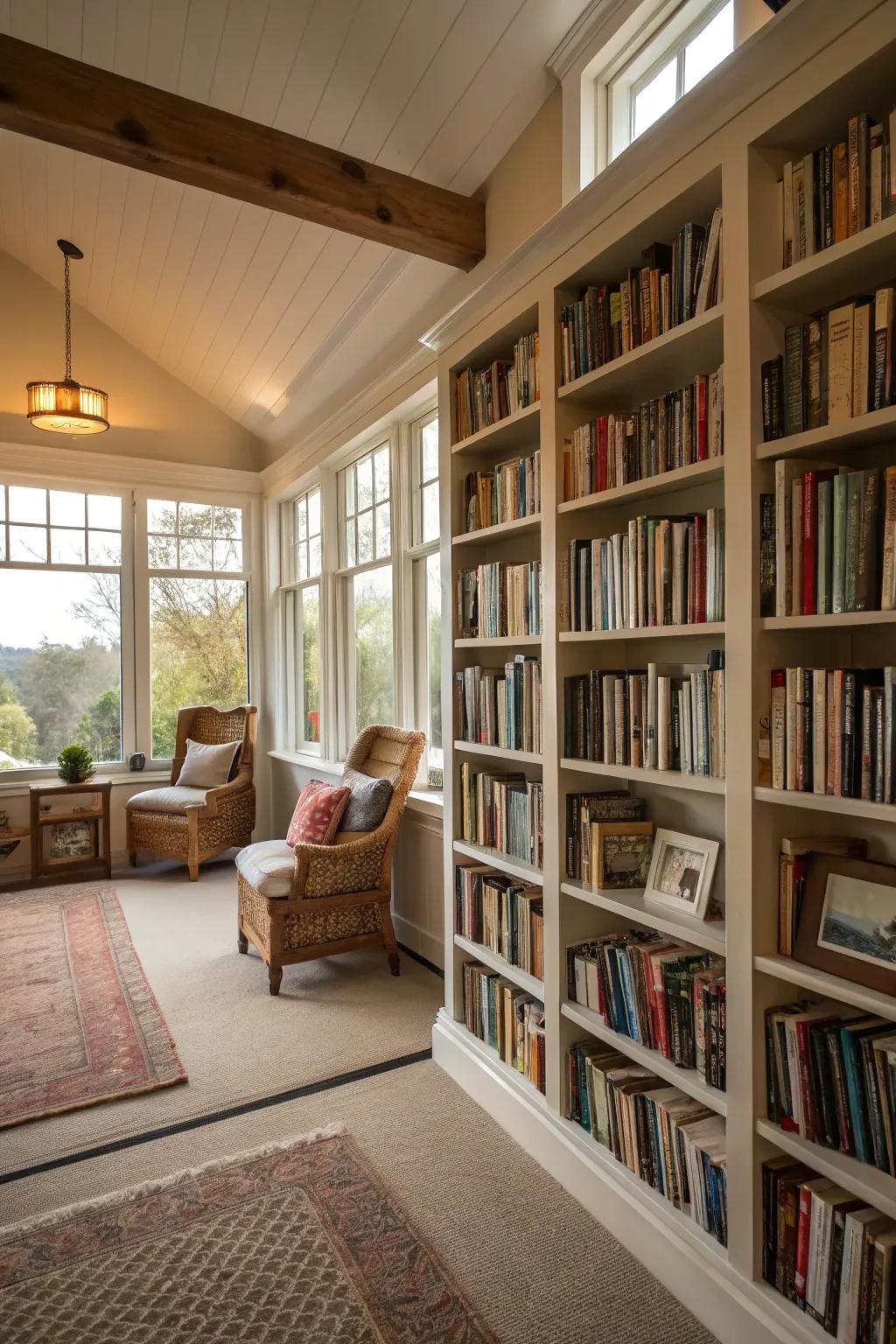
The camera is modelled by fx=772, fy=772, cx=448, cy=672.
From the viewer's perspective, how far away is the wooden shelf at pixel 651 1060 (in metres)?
1.54

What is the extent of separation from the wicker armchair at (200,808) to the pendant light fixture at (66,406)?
6.44 ft

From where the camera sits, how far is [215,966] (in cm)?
344

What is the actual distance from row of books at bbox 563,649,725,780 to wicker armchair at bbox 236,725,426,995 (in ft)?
4.68

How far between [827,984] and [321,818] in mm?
2281

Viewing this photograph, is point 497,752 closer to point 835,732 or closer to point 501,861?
point 501,861

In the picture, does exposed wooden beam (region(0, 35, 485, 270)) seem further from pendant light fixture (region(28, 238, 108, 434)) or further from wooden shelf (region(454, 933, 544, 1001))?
wooden shelf (region(454, 933, 544, 1001))

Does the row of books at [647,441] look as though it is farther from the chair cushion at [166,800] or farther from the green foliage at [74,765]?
the green foliage at [74,765]

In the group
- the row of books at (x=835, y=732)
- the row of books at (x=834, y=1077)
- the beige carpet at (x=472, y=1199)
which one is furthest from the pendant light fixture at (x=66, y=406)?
the row of books at (x=834, y=1077)

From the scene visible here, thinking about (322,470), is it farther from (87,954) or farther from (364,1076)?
(364,1076)

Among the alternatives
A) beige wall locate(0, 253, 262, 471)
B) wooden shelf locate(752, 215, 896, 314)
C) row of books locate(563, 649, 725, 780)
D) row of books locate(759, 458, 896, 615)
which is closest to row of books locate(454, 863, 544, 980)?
row of books locate(563, 649, 725, 780)

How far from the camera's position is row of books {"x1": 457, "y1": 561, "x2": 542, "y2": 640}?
2186 mm

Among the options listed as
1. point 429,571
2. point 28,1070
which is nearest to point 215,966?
point 28,1070

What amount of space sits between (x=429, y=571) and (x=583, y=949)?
210 centimetres

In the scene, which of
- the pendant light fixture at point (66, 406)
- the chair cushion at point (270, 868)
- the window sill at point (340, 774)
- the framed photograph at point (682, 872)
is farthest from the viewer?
the pendant light fixture at point (66, 406)
